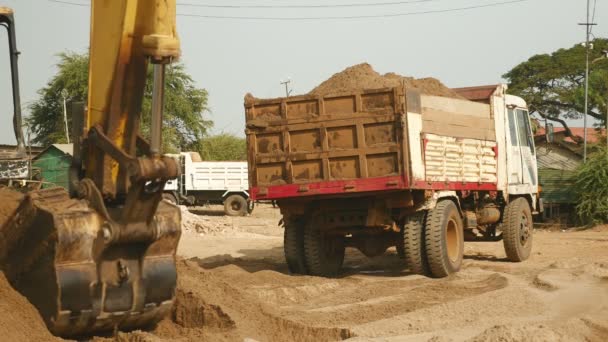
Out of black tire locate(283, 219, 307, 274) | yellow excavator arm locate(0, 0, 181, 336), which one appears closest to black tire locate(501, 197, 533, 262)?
black tire locate(283, 219, 307, 274)

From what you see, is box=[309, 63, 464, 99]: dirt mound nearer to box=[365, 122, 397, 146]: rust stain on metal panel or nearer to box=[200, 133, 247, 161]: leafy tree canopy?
box=[365, 122, 397, 146]: rust stain on metal panel

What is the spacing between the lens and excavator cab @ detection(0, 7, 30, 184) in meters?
7.55

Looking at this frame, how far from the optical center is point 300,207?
44.8 ft

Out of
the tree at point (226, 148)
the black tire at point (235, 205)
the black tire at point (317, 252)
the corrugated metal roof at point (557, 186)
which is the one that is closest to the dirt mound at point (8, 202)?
the black tire at point (317, 252)

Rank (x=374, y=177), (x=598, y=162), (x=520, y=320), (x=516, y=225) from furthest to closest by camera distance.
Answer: (x=598, y=162)
(x=516, y=225)
(x=374, y=177)
(x=520, y=320)

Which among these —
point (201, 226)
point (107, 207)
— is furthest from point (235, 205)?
point (107, 207)

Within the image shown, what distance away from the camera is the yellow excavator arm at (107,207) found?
20.8 ft

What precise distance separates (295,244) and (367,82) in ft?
8.86

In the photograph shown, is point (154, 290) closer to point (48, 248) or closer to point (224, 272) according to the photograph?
point (48, 248)

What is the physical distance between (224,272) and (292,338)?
218 inches

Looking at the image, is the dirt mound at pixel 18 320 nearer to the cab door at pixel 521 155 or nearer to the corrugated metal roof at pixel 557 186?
the cab door at pixel 521 155

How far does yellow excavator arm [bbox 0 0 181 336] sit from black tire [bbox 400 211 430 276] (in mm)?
6763

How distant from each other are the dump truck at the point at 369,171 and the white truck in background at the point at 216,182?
21.2 metres

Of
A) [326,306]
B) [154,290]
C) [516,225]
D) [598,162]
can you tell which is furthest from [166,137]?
[154,290]
